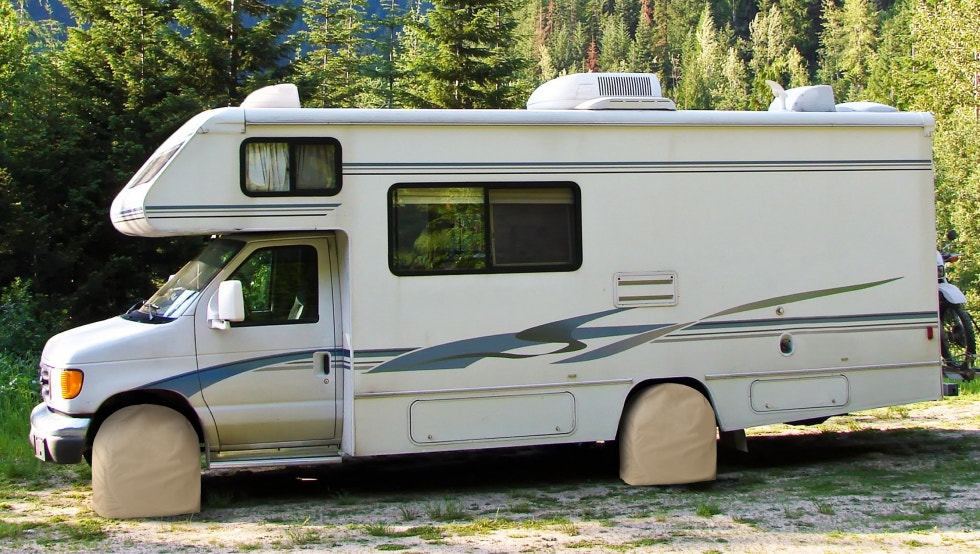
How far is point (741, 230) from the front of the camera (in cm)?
811

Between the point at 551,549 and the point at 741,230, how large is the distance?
320 cm

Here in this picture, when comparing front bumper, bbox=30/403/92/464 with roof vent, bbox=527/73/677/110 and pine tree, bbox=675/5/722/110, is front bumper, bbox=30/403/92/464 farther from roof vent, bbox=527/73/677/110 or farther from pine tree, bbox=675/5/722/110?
pine tree, bbox=675/5/722/110

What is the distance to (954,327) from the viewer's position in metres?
9.78

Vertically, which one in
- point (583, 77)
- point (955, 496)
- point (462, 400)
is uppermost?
point (583, 77)

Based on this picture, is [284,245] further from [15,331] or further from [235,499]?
[15,331]

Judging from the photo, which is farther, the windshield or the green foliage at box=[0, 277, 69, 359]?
the green foliage at box=[0, 277, 69, 359]

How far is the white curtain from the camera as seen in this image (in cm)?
729

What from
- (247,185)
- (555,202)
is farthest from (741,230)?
(247,185)

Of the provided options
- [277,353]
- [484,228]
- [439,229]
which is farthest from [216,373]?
[484,228]

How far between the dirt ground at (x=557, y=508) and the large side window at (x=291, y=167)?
229cm

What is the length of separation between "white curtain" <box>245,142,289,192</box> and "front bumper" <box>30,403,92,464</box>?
1991mm

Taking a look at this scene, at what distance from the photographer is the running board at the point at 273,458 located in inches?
288

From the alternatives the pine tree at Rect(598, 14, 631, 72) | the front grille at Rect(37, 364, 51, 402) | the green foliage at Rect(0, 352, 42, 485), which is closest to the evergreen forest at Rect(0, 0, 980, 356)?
the green foliage at Rect(0, 352, 42, 485)

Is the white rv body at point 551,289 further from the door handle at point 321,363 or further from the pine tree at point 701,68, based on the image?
the pine tree at point 701,68
